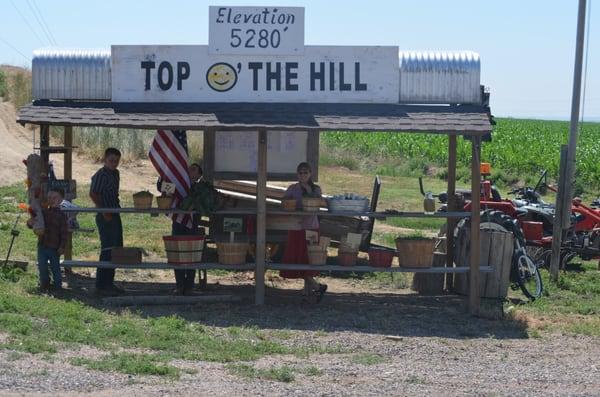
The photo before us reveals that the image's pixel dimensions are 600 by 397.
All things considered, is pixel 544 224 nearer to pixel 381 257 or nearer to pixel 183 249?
pixel 381 257

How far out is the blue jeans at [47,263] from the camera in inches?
552

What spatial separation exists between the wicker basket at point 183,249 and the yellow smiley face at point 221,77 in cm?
204

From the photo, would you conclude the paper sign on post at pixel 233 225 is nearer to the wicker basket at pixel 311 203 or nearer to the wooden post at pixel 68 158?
the wicker basket at pixel 311 203

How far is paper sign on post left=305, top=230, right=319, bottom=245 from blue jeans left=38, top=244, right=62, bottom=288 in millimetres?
3187

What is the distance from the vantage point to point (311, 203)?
1412 cm

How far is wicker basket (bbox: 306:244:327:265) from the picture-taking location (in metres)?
14.2

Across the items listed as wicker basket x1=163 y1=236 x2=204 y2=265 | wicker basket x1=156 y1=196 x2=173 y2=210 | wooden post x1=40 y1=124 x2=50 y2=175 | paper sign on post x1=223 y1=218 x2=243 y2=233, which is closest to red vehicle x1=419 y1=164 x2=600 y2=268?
paper sign on post x1=223 y1=218 x2=243 y2=233

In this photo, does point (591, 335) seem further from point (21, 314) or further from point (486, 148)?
point (486, 148)

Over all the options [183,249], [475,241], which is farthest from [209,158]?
[475,241]

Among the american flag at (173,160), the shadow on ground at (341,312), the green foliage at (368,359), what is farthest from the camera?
the american flag at (173,160)

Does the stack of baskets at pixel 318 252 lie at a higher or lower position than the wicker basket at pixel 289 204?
lower

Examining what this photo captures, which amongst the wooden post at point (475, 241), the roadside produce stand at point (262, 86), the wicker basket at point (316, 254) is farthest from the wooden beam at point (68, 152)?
the wooden post at point (475, 241)

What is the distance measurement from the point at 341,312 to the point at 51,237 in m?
3.74

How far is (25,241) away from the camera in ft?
60.8
